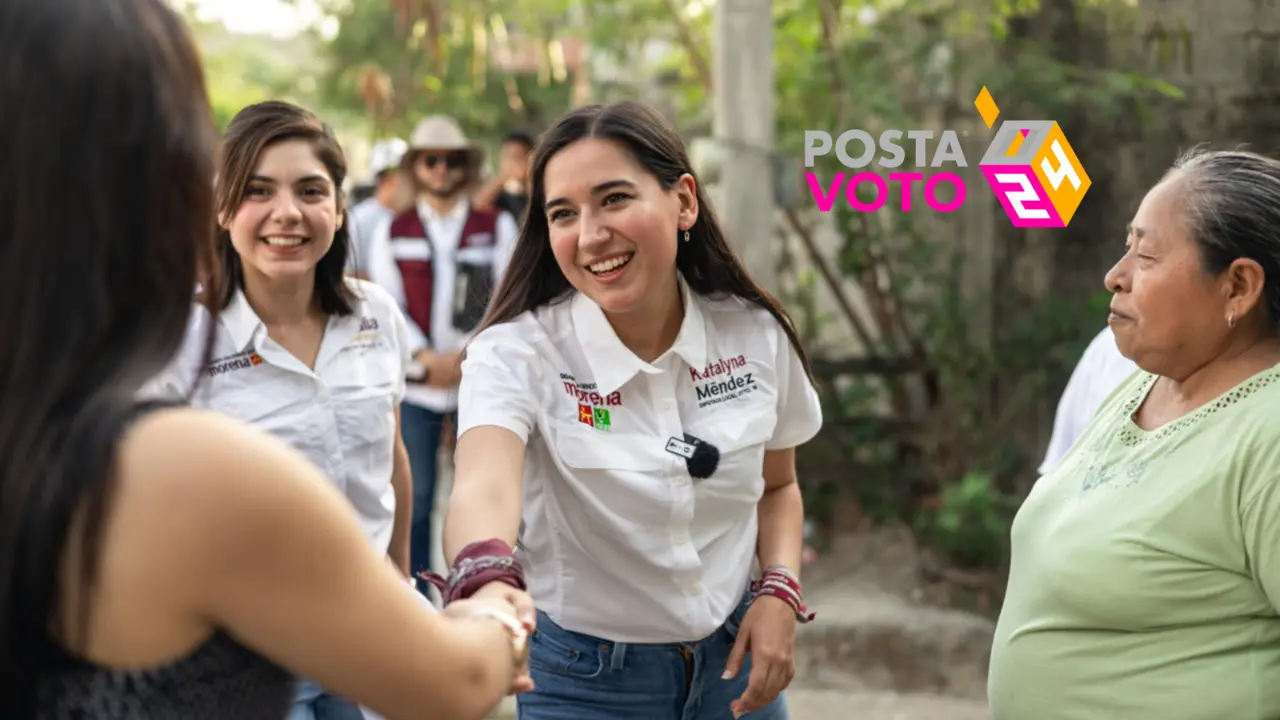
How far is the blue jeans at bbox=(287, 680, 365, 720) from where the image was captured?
275 centimetres

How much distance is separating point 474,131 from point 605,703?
1094 cm

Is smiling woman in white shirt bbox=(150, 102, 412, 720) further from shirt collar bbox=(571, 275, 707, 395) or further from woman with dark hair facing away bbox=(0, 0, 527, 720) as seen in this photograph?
woman with dark hair facing away bbox=(0, 0, 527, 720)

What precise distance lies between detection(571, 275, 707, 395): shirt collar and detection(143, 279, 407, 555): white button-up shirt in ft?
2.72

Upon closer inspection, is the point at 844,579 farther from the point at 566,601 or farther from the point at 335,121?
the point at 335,121

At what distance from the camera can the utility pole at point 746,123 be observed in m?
6.05

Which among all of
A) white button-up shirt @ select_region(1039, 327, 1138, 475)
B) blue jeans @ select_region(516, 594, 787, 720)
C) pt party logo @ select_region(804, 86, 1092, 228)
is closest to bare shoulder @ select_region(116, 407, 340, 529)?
blue jeans @ select_region(516, 594, 787, 720)

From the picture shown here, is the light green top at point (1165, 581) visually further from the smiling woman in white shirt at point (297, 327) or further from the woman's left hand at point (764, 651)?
the smiling woman in white shirt at point (297, 327)

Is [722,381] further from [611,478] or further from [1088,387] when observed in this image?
[1088,387]

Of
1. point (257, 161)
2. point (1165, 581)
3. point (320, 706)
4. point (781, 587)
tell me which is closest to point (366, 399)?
point (257, 161)

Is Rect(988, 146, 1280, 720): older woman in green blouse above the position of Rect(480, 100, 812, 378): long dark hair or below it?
below

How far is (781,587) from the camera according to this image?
8.15ft

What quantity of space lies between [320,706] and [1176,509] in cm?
172

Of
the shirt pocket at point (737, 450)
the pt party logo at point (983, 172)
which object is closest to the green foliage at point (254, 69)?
the pt party logo at point (983, 172)

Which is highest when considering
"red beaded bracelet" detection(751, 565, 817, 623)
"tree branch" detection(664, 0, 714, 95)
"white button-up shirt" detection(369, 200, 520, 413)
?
"tree branch" detection(664, 0, 714, 95)
